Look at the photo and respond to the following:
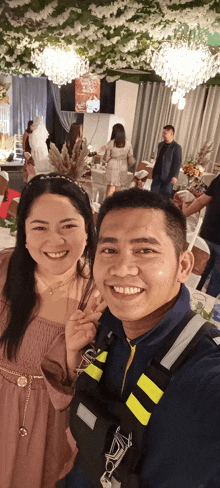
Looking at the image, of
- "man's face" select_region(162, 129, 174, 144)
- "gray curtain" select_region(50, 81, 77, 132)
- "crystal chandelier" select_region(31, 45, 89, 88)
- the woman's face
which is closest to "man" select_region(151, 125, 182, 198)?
"man's face" select_region(162, 129, 174, 144)

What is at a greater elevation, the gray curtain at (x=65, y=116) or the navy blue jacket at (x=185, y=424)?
the gray curtain at (x=65, y=116)

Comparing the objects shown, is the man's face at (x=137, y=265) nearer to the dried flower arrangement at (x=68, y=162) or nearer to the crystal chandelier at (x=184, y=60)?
the dried flower arrangement at (x=68, y=162)

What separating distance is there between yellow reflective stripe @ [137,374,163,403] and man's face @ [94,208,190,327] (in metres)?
0.15

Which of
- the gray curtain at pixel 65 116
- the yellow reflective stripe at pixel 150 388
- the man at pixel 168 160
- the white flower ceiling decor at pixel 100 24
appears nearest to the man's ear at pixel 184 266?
the yellow reflective stripe at pixel 150 388

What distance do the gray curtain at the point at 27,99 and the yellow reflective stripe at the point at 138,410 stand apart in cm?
1429

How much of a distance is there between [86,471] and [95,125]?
11431 mm

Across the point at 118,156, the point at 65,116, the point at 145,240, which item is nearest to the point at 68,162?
the point at 145,240

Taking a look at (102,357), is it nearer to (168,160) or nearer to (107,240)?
(107,240)

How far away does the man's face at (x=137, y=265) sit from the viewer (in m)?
0.83

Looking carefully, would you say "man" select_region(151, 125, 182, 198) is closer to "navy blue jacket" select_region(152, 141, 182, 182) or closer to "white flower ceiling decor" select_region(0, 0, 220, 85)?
"navy blue jacket" select_region(152, 141, 182, 182)

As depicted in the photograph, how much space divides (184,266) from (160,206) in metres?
0.18

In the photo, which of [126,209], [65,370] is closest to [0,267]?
[65,370]

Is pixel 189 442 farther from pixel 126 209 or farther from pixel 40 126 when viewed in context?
pixel 40 126

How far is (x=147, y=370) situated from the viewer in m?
0.79
